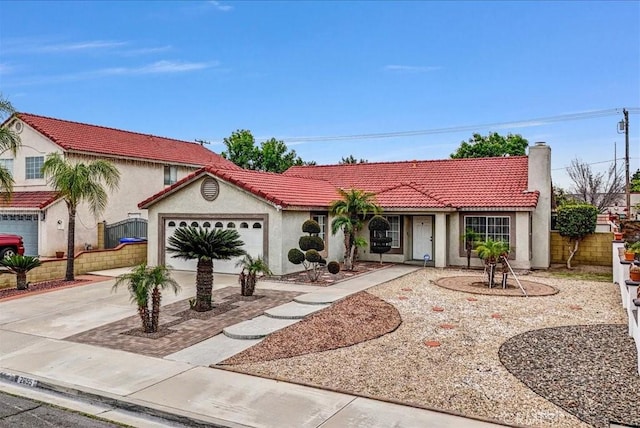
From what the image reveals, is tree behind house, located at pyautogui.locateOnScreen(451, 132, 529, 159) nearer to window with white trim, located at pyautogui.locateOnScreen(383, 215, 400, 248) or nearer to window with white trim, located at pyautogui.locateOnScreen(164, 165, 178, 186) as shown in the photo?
window with white trim, located at pyautogui.locateOnScreen(383, 215, 400, 248)

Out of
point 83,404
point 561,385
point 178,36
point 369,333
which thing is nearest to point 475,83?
point 178,36

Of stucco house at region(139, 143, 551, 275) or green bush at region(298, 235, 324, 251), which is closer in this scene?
green bush at region(298, 235, 324, 251)

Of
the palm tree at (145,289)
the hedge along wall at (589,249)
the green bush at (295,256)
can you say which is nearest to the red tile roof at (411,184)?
the green bush at (295,256)

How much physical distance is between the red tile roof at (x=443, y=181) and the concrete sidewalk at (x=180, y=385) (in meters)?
11.6

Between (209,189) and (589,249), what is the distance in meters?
16.2

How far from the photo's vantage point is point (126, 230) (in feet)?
80.8

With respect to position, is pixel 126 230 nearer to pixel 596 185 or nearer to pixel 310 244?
pixel 310 244

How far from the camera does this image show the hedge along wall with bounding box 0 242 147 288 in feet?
54.5

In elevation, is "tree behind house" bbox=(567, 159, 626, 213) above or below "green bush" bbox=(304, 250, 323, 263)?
above

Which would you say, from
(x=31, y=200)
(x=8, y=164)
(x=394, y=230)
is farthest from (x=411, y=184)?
(x=8, y=164)

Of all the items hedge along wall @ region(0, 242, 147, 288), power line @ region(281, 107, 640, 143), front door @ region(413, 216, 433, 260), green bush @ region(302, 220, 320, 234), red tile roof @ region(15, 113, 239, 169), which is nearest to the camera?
hedge along wall @ region(0, 242, 147, 288)

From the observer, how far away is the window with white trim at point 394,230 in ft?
71.7

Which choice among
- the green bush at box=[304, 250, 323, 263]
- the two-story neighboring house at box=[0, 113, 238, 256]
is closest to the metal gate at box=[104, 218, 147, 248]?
the two-story neighboring house at box=[0, 113, 238, 256]

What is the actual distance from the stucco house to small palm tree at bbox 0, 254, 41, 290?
5277 millimetres
